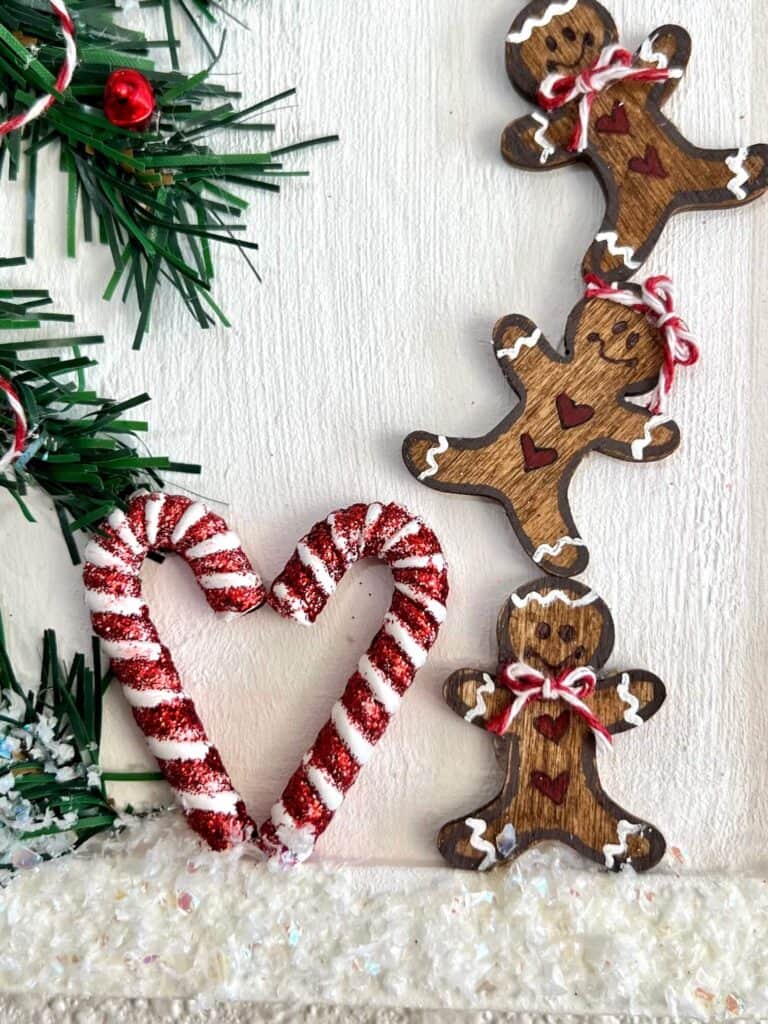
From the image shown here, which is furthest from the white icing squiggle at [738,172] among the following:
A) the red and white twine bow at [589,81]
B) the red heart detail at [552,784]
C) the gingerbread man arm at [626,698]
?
the red heart detail at [552,784]

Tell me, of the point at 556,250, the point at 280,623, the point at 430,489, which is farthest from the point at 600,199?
the point at 280,623

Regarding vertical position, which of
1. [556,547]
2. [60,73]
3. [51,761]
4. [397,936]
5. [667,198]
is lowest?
[397,936]

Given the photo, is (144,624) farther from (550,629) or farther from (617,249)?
(617,249)

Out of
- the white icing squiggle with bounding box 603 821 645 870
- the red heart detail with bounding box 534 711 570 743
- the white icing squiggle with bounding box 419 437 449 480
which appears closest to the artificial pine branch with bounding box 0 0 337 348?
the white icing squiggle with bounding box 419 437 449 480

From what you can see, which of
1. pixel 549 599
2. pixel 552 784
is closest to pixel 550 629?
pixel 549 599

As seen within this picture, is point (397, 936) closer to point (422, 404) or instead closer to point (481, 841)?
point (481, 841)

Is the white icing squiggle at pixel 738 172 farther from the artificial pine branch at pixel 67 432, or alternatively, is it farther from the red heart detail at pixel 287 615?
the artificial pine branch at pixel 67 432

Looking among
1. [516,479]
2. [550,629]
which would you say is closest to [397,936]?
[550,629]

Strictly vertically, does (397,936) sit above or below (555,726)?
below

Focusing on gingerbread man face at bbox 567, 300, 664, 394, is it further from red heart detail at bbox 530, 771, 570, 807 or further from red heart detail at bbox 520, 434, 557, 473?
red heart detail at bbox 530, 771, 570, 807
